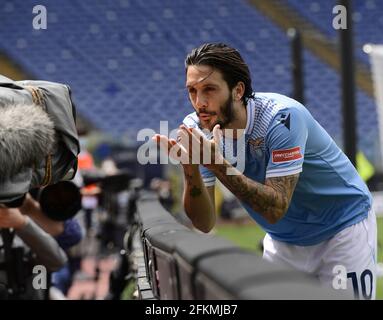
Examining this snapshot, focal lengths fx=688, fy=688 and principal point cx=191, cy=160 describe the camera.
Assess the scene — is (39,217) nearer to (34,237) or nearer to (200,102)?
(34,237)

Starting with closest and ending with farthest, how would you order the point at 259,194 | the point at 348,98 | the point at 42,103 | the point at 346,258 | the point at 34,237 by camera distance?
the point at 42,103 → the point at 259,194 → the point at 346,258 → the point at 34,237 → the point at 348,98

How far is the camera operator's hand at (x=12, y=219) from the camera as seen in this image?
8.77 feet

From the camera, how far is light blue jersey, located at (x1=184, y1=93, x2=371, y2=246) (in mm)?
2176

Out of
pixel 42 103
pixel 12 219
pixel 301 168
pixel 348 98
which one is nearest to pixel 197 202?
pixel 301 168

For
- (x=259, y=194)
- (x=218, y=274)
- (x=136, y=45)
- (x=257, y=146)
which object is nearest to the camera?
(x=218, y=274)

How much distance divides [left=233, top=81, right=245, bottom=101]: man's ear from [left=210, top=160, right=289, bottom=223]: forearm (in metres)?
0.30

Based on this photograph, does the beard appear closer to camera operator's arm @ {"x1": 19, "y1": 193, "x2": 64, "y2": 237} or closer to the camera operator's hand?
the camera operator's hand

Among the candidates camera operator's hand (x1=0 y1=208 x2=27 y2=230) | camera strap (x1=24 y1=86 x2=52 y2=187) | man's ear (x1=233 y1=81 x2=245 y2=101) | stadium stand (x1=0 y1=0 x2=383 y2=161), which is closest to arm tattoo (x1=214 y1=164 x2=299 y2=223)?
man's ear (x1=233 y1=81 x2=245 y2=101)

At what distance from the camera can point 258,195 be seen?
205cm

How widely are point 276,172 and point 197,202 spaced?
0.36m

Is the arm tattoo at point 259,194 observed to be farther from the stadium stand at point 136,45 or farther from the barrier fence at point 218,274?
the stadium stand at point 136,45

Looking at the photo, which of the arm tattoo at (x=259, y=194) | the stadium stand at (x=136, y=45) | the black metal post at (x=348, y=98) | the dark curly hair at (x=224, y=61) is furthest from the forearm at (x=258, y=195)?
the stadium stand at (x=136, y=45)

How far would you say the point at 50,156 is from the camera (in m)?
1.49
